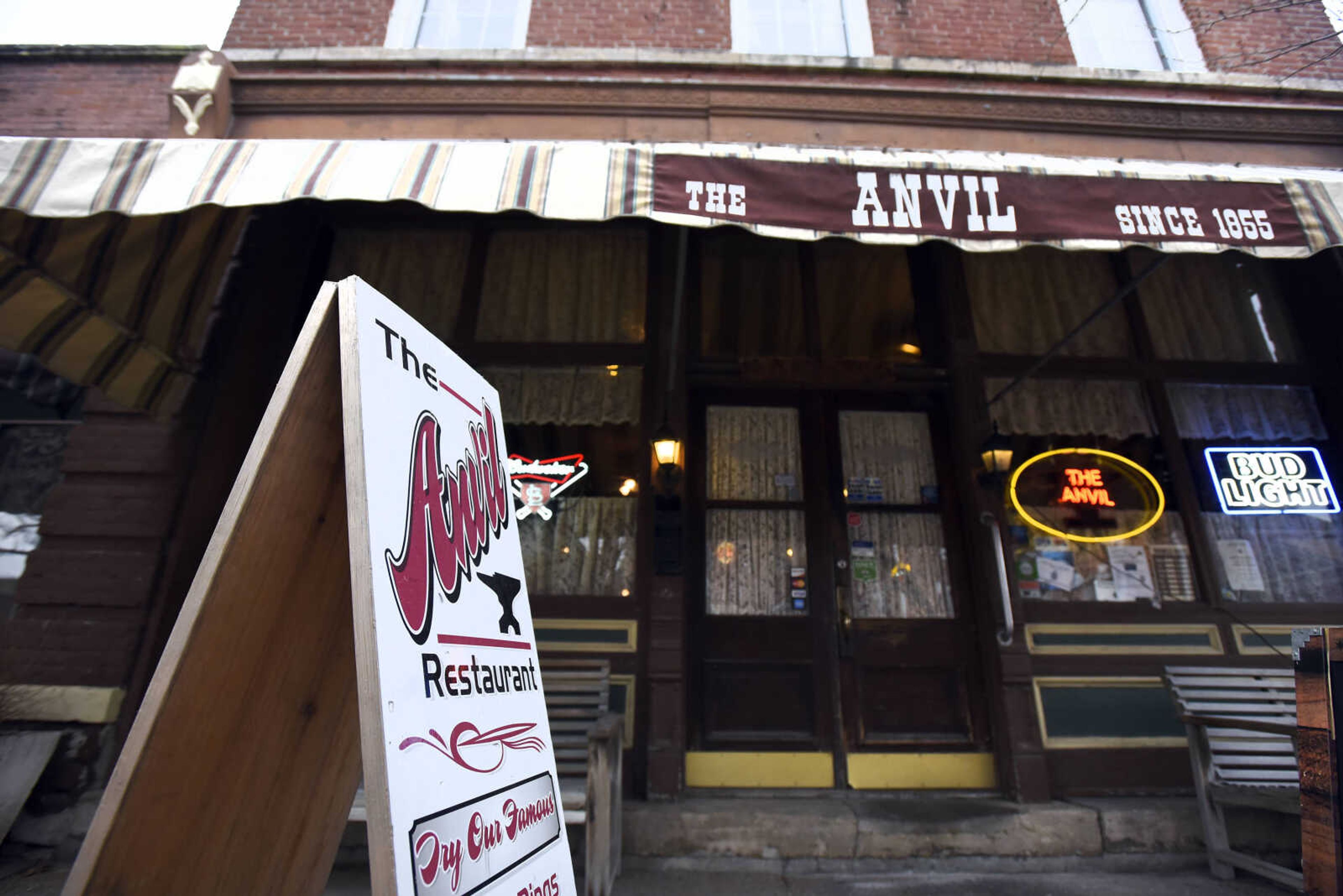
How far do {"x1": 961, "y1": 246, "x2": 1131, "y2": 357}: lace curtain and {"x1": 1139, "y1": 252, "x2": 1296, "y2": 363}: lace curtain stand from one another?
0.37 metres

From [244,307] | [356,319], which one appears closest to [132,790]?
[356,319]

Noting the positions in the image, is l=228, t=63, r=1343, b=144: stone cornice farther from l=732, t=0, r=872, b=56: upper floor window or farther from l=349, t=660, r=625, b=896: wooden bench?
l=349, t=660, r=625, b=896: wooden bench

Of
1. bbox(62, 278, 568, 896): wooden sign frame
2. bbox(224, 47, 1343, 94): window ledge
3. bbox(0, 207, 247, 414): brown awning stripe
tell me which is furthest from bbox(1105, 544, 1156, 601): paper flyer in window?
bbox(0, 207, 247, 414): brown awning stripe

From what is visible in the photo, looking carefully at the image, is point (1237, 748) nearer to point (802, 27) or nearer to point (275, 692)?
point (275, 692)

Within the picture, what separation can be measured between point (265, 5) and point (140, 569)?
530cm

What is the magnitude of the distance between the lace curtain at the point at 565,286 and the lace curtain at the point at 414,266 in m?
0.29

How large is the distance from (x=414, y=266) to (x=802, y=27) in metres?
4.45

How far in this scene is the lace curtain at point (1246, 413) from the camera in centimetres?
551

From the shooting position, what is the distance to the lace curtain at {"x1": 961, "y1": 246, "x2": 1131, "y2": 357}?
5.72 m

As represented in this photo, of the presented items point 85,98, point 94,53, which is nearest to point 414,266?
point 85,98

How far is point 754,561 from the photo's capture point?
519cm

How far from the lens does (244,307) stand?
5051mm

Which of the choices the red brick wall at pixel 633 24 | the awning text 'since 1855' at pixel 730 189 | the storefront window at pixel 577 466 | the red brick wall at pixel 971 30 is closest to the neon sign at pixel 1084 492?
the awning text 'since 1855' at pixel 730 189

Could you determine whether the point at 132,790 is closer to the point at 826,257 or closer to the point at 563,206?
the point at 563,206
